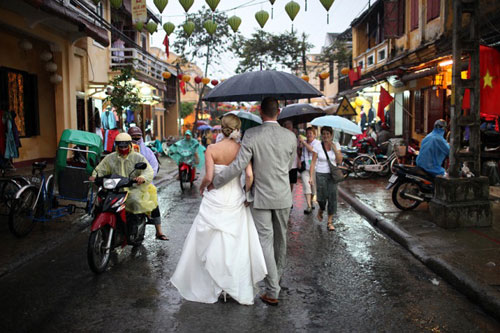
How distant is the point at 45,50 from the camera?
14.2m

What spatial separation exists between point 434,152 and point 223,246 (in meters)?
5.85

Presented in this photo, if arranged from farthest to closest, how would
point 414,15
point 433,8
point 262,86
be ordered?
point 414,15 < point 433,8 < point 262,86

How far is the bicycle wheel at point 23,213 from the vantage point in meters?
6.62

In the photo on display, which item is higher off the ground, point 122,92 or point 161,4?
point 161,4

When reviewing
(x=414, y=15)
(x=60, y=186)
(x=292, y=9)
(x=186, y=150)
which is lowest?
(x=60, y=186)

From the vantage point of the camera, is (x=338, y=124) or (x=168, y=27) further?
(x=168, y=27)

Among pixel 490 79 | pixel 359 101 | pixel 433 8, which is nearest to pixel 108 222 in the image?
pixel 490 79

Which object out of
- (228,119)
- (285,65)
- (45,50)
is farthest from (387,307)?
(285,65)

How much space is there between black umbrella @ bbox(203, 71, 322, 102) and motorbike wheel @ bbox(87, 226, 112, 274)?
6.60 ft

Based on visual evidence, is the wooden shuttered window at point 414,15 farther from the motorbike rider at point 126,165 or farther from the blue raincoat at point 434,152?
the motorbike rider at point 126,165

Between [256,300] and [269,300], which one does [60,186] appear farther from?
[269,300]

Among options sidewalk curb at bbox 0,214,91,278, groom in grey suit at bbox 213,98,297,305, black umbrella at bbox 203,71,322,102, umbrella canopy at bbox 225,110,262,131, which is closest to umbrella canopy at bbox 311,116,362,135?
umbrella canopy at bbox 225,110,262,131

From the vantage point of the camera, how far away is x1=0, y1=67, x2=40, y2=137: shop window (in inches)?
513

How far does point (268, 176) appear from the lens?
438cm
